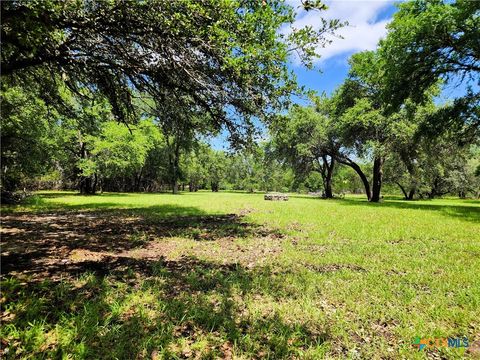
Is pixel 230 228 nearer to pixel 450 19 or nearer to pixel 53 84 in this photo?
pixel 53 84

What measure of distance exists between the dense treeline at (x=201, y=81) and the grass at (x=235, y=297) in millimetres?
3865

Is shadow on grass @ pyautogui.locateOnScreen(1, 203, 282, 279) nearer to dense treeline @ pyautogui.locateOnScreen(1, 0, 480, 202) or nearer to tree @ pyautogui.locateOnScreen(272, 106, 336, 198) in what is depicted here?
dense treeline @ pyautogui.locateOnScreen(1, 0, 480, 202)

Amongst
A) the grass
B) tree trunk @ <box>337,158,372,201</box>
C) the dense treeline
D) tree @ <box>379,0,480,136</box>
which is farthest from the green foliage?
tree trunk @ <box>337,158,372,201</box>

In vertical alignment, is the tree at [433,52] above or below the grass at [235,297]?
above

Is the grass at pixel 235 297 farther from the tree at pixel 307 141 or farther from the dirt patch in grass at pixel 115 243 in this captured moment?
the tree at pixel 307 141

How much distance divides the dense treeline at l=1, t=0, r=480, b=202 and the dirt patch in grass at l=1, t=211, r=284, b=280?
12.0ft

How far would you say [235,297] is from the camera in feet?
13.7

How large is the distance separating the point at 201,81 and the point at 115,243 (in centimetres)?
507

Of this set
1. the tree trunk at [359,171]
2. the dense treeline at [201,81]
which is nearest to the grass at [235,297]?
the dense treeline at [201,81]

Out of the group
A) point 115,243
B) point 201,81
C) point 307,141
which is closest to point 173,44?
point 201,81

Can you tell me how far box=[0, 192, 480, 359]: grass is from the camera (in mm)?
2988

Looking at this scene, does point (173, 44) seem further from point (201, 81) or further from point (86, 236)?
point (86, 236)

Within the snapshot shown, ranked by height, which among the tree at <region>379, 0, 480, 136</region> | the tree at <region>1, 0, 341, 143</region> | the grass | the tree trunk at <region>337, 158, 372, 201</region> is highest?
the tree at <region>379, 0, 480, 136</region>

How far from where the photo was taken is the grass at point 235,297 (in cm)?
299
